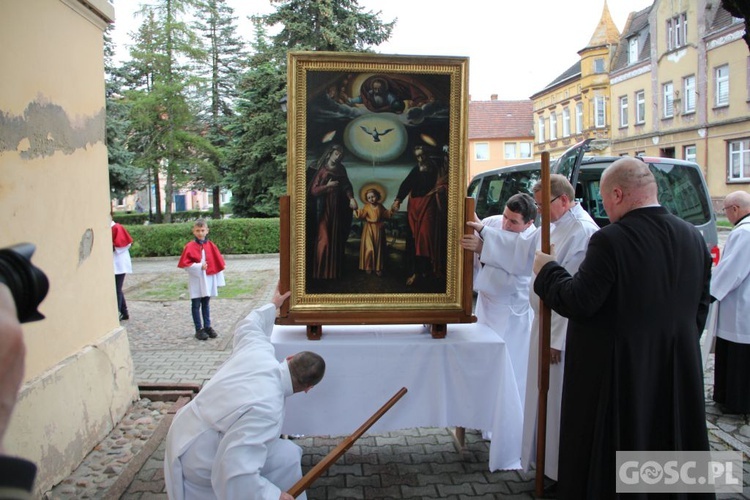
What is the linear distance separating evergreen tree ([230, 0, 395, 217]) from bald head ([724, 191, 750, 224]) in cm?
1873

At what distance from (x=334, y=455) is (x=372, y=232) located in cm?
162

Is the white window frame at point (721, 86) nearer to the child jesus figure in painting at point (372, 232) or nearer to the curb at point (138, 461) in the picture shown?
the child jesus figure in painting at point (372, 232)

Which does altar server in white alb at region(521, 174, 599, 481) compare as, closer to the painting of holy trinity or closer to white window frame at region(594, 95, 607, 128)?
the painting of holy trinity

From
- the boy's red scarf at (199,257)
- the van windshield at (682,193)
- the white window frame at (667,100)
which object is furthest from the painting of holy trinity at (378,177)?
the white window frame at (667,100)

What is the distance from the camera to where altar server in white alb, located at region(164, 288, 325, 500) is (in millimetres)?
2771

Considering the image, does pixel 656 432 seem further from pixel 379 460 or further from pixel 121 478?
pixel 121 478

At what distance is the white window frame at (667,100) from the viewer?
3394 cm

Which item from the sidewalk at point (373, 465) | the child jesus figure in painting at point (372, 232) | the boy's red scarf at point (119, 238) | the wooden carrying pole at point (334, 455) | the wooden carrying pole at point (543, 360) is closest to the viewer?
the wooden carrying pole at point (334, 455)

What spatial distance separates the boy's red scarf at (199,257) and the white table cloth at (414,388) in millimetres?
4684

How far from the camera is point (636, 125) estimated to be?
3728 cm

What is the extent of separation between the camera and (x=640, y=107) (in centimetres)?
3734

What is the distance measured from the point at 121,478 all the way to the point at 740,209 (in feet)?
19.1

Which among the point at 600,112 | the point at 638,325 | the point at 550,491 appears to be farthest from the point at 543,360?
Result: the point at 600,112

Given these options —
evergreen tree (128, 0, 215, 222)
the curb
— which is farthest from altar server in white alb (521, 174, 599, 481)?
evergreen tree (128, 0, 215, 222)
